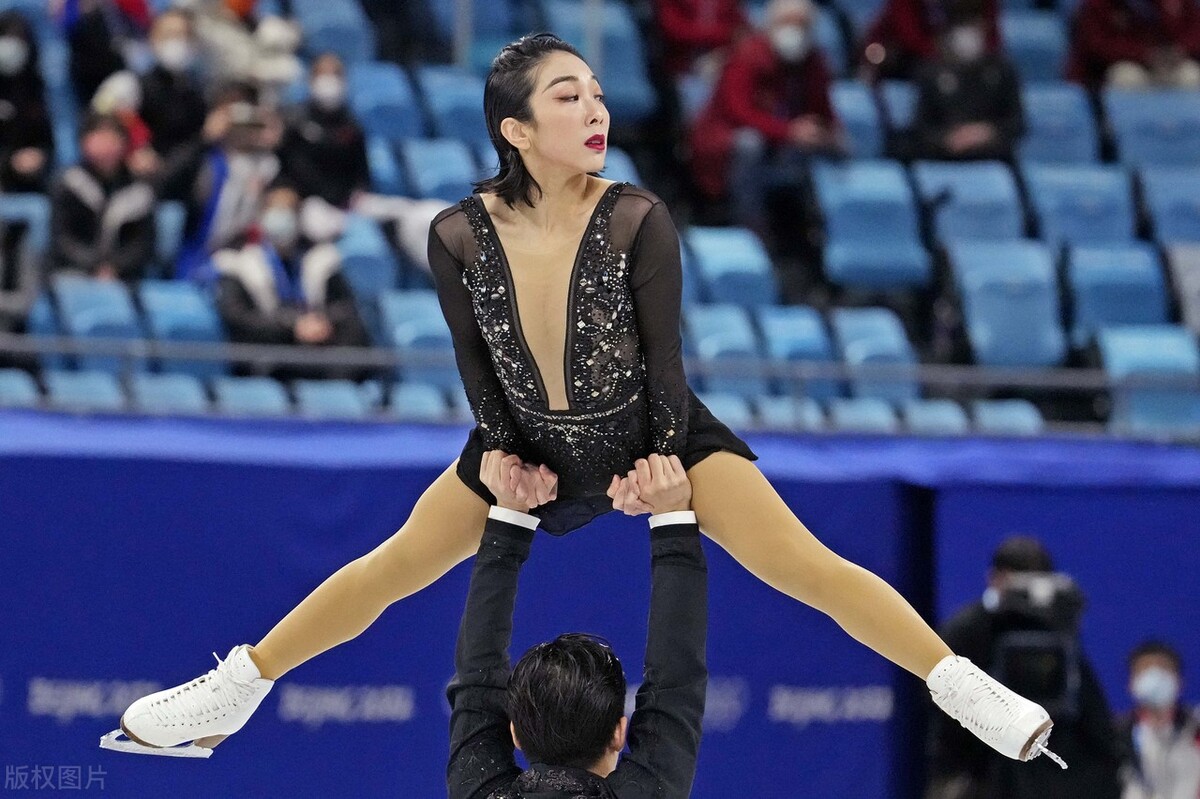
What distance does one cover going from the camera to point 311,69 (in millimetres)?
9375

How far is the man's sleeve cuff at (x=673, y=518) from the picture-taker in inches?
140

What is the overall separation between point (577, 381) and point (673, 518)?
42 centimetres

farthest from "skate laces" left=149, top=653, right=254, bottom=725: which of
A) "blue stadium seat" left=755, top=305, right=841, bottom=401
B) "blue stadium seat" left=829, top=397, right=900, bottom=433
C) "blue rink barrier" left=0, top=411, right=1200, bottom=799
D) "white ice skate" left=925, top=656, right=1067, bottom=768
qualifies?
"blue stadium seat" left=755, top=305, right=841, bottom=401

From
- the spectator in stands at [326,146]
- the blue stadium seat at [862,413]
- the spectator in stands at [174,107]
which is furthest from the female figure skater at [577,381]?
the spectator in stands at [174,107]

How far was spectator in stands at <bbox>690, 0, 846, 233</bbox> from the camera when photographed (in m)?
9.66

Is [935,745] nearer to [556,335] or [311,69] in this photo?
[556,335]

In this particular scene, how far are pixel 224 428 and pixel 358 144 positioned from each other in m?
3.01

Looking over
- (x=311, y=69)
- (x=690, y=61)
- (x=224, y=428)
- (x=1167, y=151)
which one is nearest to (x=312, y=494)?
(x=224, y=428)

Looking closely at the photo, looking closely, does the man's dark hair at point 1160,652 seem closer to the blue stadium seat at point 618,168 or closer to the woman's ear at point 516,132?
the blue stadium seat at point 618,168

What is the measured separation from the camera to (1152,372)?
8.56 m

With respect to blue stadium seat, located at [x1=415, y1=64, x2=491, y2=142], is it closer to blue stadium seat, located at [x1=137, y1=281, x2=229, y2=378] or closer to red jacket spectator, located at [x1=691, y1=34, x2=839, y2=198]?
red jacket spectator, located at [x1=691, y1=34, x2=839, y2=198]

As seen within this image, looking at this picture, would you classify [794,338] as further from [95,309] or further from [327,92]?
[95,309]

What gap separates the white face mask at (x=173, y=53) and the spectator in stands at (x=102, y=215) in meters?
0.84

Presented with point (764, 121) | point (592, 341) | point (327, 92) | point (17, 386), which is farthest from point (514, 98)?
point (764, 121)
